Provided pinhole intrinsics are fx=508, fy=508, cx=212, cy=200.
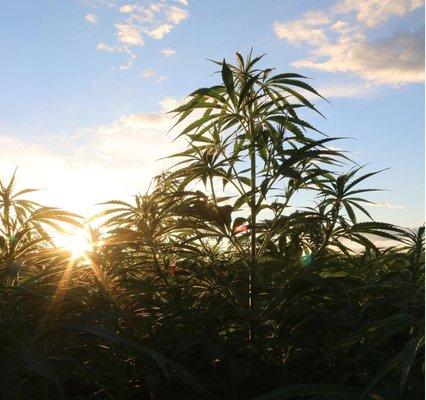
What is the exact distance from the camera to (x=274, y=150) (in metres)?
2.12

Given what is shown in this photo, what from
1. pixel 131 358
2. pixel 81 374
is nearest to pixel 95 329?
pixel 81 374

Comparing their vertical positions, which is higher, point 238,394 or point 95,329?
point 95,329

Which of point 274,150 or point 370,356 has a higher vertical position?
point 274,150

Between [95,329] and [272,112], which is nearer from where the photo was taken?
[95,329]

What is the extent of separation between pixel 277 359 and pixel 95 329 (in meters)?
0.92

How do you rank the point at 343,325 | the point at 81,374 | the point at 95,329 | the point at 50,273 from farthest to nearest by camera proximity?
the point at 343,325 → the point at 50,273 → the point at 81,374 → the point at 95,329

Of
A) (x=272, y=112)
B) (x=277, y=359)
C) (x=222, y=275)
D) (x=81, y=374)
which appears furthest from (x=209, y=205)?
(x=81, y=374)

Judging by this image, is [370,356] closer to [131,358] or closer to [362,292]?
[362,292]

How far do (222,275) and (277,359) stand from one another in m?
0.39

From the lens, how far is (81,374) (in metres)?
1.57

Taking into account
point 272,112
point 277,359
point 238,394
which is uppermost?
point 272,112

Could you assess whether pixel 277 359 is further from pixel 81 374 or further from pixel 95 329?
pixel 95 329

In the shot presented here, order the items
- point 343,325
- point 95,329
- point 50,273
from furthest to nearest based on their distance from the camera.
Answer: point 343,325
point 50,273
point 95,329

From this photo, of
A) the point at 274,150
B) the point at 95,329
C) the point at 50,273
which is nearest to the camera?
the point at 95,329
